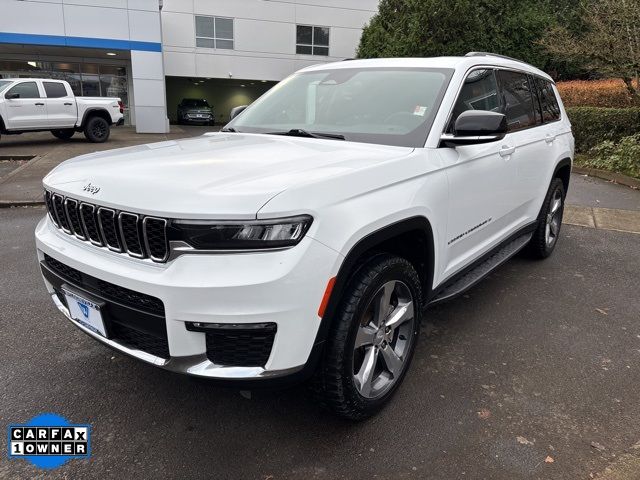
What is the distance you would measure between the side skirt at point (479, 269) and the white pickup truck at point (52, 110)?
584 inches

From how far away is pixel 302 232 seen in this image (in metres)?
2.02

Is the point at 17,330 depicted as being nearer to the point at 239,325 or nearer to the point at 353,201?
the point at 239,325

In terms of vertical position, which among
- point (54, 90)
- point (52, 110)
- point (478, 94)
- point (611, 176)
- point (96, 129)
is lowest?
point (96, 129)

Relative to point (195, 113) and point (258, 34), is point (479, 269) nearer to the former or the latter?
point (195, 113)

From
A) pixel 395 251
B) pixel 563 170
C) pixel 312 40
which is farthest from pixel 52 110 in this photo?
pixel 312 40

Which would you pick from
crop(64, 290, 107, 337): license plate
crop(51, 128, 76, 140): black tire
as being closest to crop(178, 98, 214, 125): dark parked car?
crop(51, 128, 76, 140): black tire

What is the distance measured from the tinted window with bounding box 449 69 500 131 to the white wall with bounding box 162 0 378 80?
1065 inches

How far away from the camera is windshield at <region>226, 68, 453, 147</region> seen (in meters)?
3.04

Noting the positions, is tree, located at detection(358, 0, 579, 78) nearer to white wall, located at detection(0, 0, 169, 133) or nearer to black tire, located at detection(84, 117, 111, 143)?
white wall, located at detection(0, 0, 169, 133)

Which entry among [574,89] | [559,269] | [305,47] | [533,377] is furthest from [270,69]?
[533,377]

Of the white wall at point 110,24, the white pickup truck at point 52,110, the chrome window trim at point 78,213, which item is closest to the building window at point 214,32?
the white wall at point 110,24

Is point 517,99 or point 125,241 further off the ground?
point 517,99

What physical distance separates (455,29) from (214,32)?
14.2m

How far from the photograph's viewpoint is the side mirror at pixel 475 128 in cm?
281
